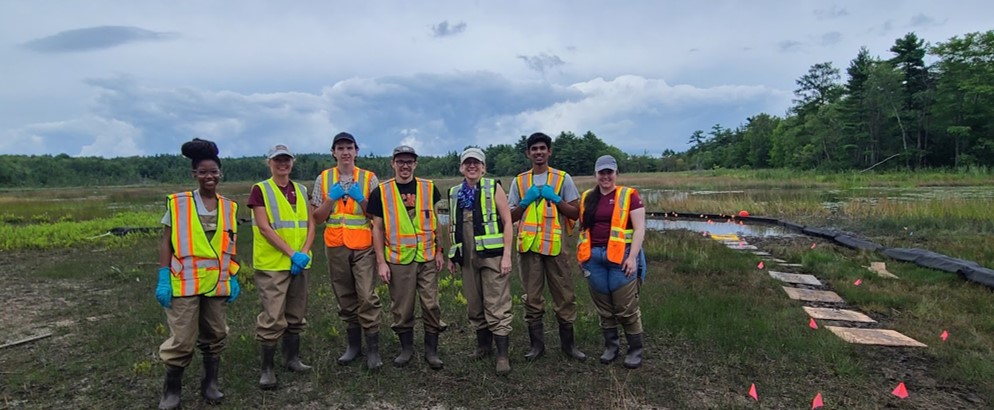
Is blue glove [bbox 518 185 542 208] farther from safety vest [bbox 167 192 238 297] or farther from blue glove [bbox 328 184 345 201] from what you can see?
safety vest [bbox 167 192 238 297]

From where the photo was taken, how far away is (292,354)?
5137 millimetres

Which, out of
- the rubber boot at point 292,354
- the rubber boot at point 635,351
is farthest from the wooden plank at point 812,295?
the rubber boot at point 292,354

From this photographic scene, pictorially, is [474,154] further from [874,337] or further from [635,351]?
[874,337]

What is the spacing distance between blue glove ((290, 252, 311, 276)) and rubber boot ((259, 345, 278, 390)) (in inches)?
30.2

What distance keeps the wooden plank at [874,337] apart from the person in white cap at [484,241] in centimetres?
409

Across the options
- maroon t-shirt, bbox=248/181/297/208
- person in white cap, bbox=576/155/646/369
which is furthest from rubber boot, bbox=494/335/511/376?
maroon t-shirt, bbox=248/181/297/208

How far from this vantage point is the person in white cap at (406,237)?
4941mm

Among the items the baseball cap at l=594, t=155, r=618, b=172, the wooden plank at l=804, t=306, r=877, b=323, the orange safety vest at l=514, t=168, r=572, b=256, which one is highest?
the baseball cap at l=594, t=155, r=618, b=172

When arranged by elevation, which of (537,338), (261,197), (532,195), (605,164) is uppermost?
(605,164)

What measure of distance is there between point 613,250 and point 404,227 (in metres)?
2.03

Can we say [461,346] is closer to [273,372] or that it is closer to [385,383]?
[385,383]

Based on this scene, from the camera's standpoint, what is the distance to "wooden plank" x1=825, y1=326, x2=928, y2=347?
18.7 ft

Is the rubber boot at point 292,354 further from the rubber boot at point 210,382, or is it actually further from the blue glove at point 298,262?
the blue glove at point 298,262

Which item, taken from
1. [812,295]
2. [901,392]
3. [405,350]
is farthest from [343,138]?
[812,295]
